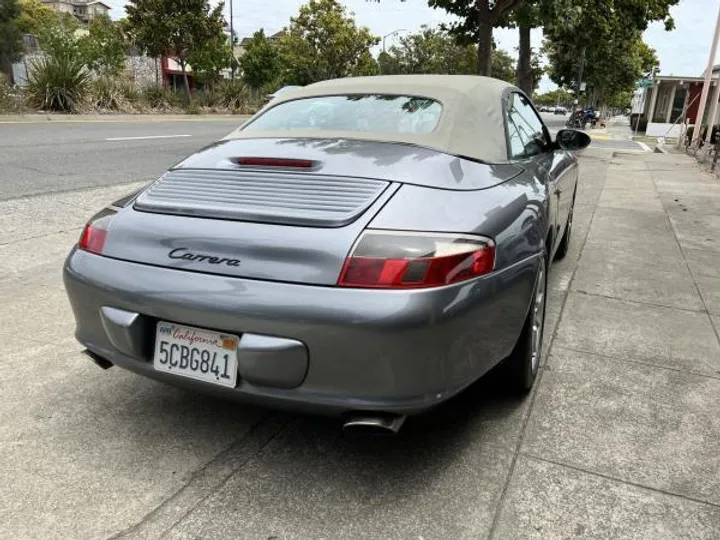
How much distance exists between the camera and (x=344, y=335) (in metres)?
1.96

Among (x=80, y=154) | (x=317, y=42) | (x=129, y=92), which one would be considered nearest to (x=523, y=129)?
(x=80, y=154)

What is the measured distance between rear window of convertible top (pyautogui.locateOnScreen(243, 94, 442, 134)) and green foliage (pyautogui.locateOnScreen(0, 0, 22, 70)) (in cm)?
4207

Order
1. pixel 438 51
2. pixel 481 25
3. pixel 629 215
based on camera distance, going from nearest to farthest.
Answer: pixel 629 215 < pixel 481 25 < pixel 438 51

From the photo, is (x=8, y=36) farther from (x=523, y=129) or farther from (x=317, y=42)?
(x=523, y=129)

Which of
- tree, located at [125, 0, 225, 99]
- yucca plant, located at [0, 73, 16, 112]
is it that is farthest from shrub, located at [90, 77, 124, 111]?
tree, located at [125, 0, 225, 99]

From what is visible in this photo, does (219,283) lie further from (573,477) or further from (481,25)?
(481,25)

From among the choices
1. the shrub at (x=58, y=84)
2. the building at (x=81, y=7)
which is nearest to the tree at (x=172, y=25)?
the shrub at (x=58, y=84)

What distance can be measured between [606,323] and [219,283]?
2829 millimetres

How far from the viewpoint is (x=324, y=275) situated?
6.63 feet

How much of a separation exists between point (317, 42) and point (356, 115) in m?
45.2

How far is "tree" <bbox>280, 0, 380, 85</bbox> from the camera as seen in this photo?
44.3 metres

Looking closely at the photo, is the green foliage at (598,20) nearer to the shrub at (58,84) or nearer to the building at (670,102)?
the shrub at (58,84)

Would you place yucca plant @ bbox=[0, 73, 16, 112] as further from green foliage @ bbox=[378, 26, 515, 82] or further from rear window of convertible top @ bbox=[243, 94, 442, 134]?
green foliage @ bbox=[378, 26, 515, 82]

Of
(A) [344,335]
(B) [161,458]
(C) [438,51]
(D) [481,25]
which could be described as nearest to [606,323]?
(A) [344,335]
